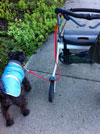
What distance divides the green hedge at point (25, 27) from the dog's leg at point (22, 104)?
108 centimetres

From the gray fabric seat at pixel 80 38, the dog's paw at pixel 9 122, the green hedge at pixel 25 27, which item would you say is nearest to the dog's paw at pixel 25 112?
the dog's paw at pixel 9 122

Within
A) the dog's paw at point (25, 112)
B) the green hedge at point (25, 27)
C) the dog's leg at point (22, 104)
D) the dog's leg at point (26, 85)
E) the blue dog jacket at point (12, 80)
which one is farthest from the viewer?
the green hedge at point (25, 27)

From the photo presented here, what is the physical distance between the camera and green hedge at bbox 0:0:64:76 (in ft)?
11.0

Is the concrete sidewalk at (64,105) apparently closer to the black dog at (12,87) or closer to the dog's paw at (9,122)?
the dog's paw at (9,122)

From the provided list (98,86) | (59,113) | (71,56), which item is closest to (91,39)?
(71,56)

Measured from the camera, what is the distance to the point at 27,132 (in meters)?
2.11

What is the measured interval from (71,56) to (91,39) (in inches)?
19.1

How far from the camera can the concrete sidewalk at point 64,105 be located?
2.13 meters

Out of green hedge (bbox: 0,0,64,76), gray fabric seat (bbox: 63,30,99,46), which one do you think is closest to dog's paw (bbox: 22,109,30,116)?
green hedge (bbox: 0,0,64,76)

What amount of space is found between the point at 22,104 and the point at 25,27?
2249 millimetres

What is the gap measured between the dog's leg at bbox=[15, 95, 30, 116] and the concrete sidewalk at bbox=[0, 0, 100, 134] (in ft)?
0.29

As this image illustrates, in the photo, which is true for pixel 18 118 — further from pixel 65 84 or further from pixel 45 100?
pixel 65 84

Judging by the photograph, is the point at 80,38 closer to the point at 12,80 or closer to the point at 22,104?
the point at 12,80

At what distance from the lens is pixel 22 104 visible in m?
2.17
